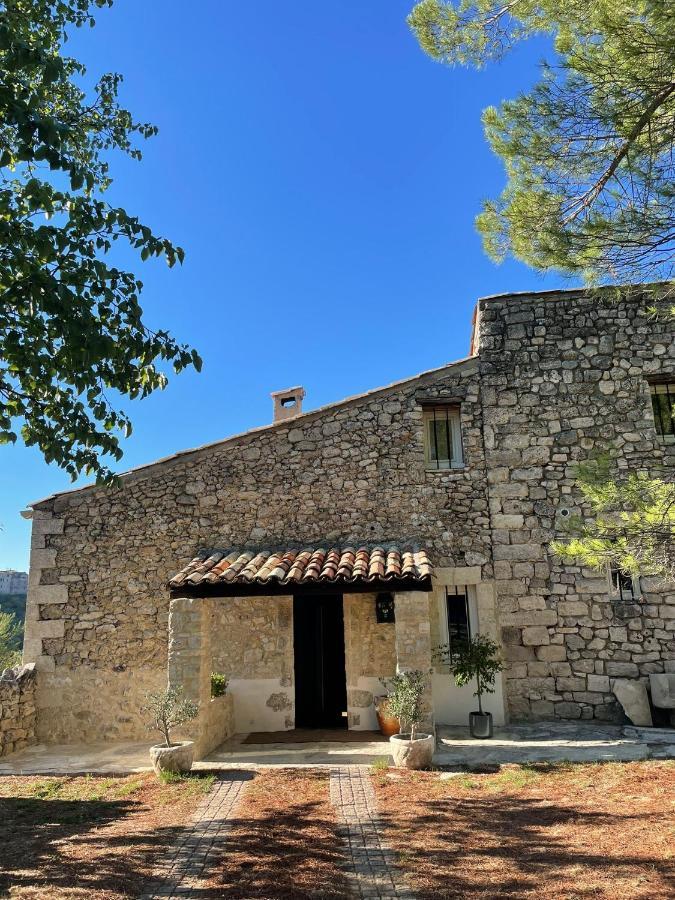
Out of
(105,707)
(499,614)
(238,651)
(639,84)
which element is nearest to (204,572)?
(238,651)

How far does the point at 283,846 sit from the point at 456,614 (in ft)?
16.8

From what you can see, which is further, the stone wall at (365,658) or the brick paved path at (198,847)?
the stone wall at (365,658)

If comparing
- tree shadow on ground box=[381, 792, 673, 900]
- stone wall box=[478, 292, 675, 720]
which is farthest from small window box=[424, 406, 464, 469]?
tree shadow on ground box=[381, 792, 673, 900]

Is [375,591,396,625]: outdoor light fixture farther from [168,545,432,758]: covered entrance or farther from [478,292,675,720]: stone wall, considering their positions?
[478,292,675,720]: stone wall

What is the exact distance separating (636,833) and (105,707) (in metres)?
7.40


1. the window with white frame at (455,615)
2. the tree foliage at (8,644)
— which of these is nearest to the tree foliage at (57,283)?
the window with white frame at (455,615)

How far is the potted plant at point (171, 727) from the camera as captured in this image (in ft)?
23.4

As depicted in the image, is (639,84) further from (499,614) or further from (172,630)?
(172,630)

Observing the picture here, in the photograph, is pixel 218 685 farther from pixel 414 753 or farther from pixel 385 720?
pixel 414 753

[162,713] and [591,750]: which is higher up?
[162,713]

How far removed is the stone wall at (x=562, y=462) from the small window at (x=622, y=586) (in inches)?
4.3

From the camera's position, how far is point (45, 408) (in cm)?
543

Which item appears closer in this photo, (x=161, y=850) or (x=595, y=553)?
(x=161, y=850)

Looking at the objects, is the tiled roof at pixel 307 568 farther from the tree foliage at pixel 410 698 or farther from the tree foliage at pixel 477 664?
the tree foliage at pixel 477 664
